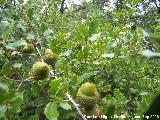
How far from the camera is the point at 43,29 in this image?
2.63m

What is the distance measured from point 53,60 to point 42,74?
26 centimetres

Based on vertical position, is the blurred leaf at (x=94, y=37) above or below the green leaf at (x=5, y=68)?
above

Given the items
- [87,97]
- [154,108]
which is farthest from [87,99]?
[154,108]

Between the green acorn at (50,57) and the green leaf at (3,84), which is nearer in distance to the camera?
the green leaf at (3,84)

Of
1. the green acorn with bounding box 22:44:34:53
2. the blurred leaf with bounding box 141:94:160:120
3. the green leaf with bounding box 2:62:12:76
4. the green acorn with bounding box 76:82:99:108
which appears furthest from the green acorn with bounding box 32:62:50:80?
the blurred leaf with bounding box 141:94:160:120

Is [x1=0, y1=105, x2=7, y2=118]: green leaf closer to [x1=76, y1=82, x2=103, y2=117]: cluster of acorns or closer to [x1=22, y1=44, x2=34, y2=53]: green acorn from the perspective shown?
[x1=76, y1=82, x2=103, y2=117]: cluster of acorns

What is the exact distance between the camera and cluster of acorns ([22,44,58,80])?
1960mm

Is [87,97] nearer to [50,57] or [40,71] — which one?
[40,71]


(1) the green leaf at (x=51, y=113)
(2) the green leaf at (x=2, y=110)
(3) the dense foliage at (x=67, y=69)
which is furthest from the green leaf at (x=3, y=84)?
(1) the green leaf at (x=51, y=113)

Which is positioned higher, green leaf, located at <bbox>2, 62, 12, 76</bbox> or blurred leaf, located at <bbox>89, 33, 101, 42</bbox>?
blurred leaf, located at <bbox>89, 33, 101, 42</bbox>

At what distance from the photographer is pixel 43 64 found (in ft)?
6.53

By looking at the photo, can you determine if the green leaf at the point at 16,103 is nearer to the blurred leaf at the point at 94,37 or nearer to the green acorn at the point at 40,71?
the green acorn at the point at 40,71

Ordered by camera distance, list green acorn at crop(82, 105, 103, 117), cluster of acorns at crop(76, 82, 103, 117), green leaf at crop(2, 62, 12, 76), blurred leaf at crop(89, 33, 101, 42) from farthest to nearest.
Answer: blurred leaf at crop(89, 33, 101, 42)
green leaf at crop(2, 62, 12, 76)
cluster of acorns at crop(76, 82, 103, 117)
green acorn at crop(82, 105, 103, 117)

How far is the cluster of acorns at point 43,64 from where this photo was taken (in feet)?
6.43
